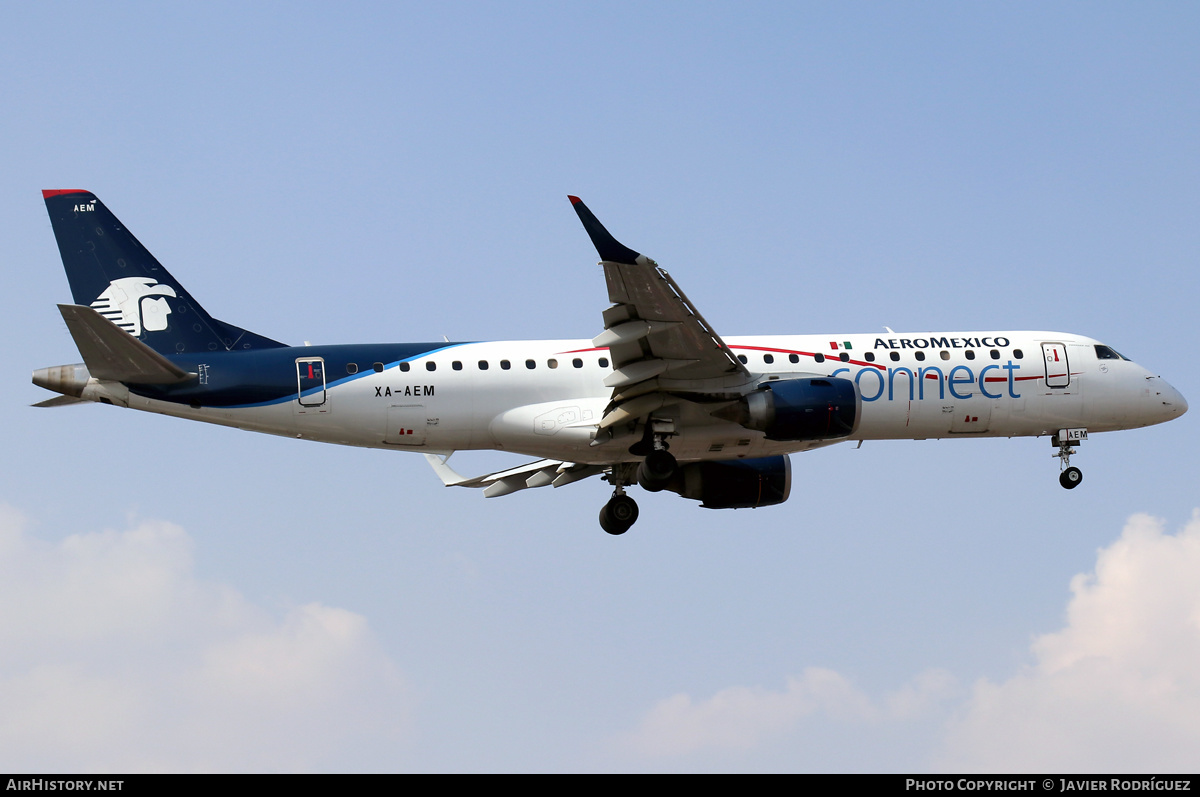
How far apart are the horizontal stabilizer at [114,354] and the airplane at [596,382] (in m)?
0.04

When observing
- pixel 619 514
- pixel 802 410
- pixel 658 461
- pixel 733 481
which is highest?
pixel 802 410

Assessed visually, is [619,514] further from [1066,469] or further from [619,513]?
[1066,469]

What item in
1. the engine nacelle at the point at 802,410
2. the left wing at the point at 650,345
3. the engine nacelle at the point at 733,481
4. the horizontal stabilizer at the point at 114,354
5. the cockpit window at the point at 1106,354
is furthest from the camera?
the engine nacelle at the point at 733,481

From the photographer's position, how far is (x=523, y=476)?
4050cm

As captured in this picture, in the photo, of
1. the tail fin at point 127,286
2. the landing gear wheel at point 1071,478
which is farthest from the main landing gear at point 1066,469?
the tail fin at point 127,286

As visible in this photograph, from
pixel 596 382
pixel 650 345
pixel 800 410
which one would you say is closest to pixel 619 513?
pixel 596 382

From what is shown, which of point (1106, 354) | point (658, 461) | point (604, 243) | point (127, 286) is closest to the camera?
point (604, 243)

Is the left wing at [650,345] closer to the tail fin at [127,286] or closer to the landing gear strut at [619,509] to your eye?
the landing gear strut at [619,509]

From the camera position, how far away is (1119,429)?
38.1 meters

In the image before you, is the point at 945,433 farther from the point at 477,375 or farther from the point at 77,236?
the point at 77,236

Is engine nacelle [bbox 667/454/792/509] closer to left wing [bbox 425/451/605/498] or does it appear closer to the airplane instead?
the airplane

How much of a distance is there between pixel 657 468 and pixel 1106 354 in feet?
46.3

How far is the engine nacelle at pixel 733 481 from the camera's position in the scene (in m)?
38.6
